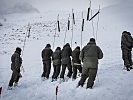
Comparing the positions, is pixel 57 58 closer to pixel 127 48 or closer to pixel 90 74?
pixel 127 48

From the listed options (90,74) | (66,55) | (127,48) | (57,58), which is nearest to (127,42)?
(127,48)

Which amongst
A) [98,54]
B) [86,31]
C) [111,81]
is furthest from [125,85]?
[86,31]

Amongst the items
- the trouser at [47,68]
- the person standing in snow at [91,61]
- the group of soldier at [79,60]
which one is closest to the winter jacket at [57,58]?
the group of soldier at [79,60]

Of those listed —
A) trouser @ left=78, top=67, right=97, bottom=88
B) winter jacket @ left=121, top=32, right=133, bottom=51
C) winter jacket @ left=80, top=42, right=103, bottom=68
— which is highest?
winter jacket @ left=121, top=32, right=133, bottom=51

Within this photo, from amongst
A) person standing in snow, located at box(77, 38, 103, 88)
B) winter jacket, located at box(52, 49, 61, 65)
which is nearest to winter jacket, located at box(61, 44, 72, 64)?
winter jacket, located at box(52, 49, 61, 65)

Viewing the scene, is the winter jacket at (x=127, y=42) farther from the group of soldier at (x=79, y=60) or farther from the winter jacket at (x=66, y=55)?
the winter jacket at (x=66, y=55)

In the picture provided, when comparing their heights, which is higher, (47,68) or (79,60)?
(79,60)

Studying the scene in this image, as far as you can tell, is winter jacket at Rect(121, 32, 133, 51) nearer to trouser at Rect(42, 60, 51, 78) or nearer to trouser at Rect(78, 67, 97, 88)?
trouser at Rect(78, 67, 97, 88)

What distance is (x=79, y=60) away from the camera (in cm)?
1140

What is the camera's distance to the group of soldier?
351 inches

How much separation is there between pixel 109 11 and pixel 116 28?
16.5 metres

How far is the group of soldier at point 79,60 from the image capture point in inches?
351

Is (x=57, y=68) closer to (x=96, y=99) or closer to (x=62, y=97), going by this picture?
(x=62, y=97)

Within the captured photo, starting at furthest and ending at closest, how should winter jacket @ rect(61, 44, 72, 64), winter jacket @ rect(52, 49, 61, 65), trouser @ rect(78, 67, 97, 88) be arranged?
winter jacket @ rect(52, 49, 61, 65), winter jacket @ rect(61, 44, 72, 64), trouser @ rect(78, 67, 97, 88)
